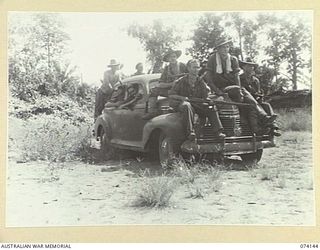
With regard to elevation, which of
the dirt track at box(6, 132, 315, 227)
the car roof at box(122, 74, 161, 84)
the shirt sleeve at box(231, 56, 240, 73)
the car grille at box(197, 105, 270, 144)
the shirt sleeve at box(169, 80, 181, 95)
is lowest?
the dirt track at box(6, 132, 315, 227)

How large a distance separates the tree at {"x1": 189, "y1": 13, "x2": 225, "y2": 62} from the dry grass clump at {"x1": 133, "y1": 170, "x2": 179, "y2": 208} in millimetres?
Answer: 911

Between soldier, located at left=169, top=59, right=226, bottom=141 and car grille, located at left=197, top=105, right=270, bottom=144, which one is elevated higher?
soldier, located at left=169, top=59, right=226, bottom=141

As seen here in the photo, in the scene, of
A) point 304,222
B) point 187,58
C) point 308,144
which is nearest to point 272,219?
point 304,222

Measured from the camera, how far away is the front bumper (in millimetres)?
5543

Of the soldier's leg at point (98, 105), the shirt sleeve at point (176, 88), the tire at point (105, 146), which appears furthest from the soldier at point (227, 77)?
the tire at point (105, 146)

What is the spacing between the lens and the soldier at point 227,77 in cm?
561

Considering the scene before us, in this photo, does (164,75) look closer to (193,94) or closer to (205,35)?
(193,94)

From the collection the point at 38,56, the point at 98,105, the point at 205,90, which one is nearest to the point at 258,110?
the point at 205,90

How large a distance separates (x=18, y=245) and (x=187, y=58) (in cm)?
178

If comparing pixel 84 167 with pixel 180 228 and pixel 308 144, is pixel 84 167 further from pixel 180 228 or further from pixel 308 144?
pixel 308 144

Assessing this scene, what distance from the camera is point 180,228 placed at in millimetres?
5375

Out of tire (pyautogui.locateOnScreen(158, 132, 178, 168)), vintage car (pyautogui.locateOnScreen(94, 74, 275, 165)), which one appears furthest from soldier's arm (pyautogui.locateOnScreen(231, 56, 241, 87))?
tire (pyautogui.locateOnScreen(158, 132, 178, 168))

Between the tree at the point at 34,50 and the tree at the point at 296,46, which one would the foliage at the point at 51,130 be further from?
the tree at the point at 296,46

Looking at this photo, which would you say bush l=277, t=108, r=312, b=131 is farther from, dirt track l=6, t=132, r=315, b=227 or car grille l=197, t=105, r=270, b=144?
car grille l=197, t=105, r=270, b=144
